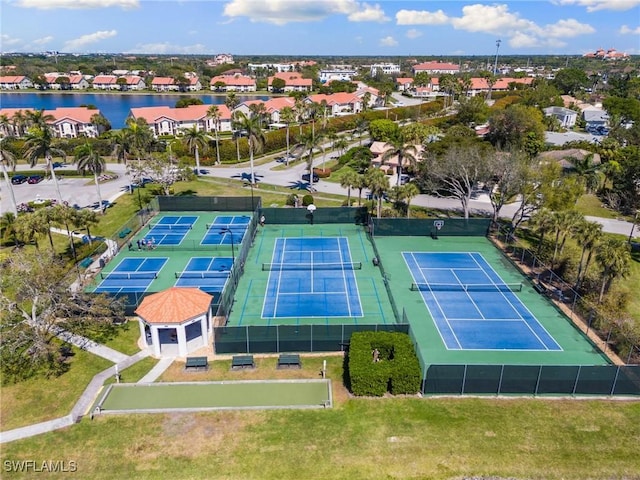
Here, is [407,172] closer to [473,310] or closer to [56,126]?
[473,310]

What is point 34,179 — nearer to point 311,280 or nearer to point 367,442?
point 311,280

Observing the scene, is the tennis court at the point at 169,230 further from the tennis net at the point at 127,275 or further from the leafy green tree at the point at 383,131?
the leafy green tree at the point at 383,131

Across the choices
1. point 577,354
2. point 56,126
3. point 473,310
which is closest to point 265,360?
point 473,310

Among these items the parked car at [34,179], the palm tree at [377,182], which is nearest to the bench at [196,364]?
the palm tree at [377,182]

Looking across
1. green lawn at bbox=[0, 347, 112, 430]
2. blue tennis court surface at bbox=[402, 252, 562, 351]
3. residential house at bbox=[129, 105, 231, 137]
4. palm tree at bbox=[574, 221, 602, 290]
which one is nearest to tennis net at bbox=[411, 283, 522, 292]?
blue tennis court surface at bbox=[402, 252, 562, 351]

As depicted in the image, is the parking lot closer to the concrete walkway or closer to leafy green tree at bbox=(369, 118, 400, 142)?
the concrete walkway
